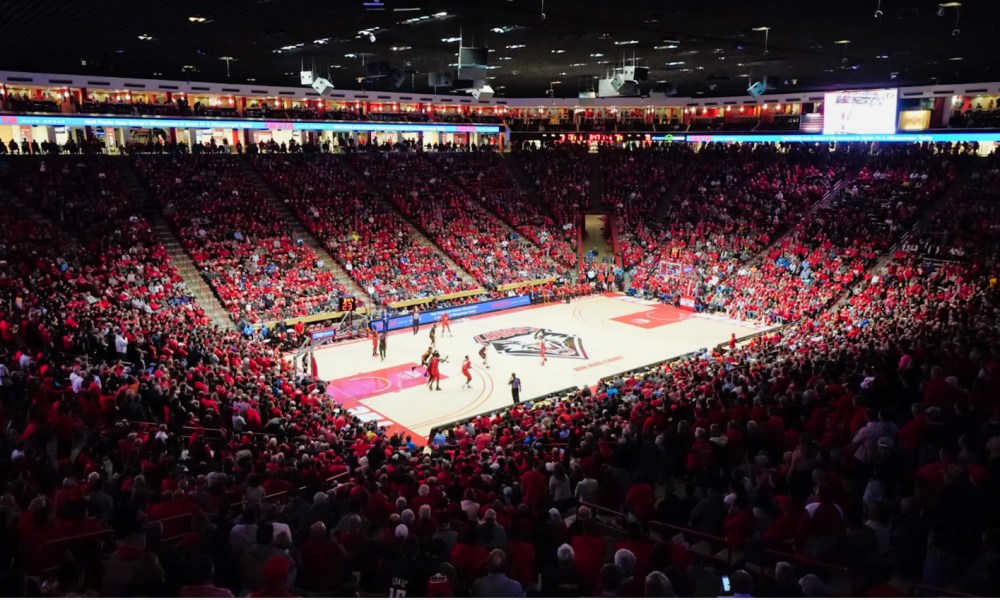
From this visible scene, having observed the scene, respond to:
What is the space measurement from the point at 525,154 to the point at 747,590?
4551 centimetres

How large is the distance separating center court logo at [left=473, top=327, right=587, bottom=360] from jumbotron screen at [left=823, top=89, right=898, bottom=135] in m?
20.3

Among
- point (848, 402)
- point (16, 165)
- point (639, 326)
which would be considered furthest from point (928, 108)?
point (16, 165)

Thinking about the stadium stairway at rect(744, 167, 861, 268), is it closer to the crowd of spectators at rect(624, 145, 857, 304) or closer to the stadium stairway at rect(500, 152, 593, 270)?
the crowd of spectators at rect(624, 145, 857, 304)

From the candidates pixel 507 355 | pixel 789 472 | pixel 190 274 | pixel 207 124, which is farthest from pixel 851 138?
pixel 207 124

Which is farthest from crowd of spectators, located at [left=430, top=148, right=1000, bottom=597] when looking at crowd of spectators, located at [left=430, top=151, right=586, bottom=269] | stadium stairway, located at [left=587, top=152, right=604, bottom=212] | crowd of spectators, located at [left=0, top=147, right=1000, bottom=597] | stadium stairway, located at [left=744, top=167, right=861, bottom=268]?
stadium stairway, located at [left=587, top=152, right=604, bottom=212]

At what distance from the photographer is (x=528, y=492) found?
8.35 m

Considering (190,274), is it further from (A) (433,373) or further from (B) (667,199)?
(B) (667,199)

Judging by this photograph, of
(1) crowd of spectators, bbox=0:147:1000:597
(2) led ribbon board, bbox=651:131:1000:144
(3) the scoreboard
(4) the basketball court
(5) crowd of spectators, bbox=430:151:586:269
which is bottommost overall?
(4) the basketball court

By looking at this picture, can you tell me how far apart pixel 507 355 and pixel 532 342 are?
82.6 inches

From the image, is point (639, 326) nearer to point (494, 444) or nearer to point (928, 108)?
point (494, 444)

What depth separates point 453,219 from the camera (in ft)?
127

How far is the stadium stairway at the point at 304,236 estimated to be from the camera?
31172 mm

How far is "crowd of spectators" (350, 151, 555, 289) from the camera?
36031 mm

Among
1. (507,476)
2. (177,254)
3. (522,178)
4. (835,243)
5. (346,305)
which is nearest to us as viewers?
(507,476)
